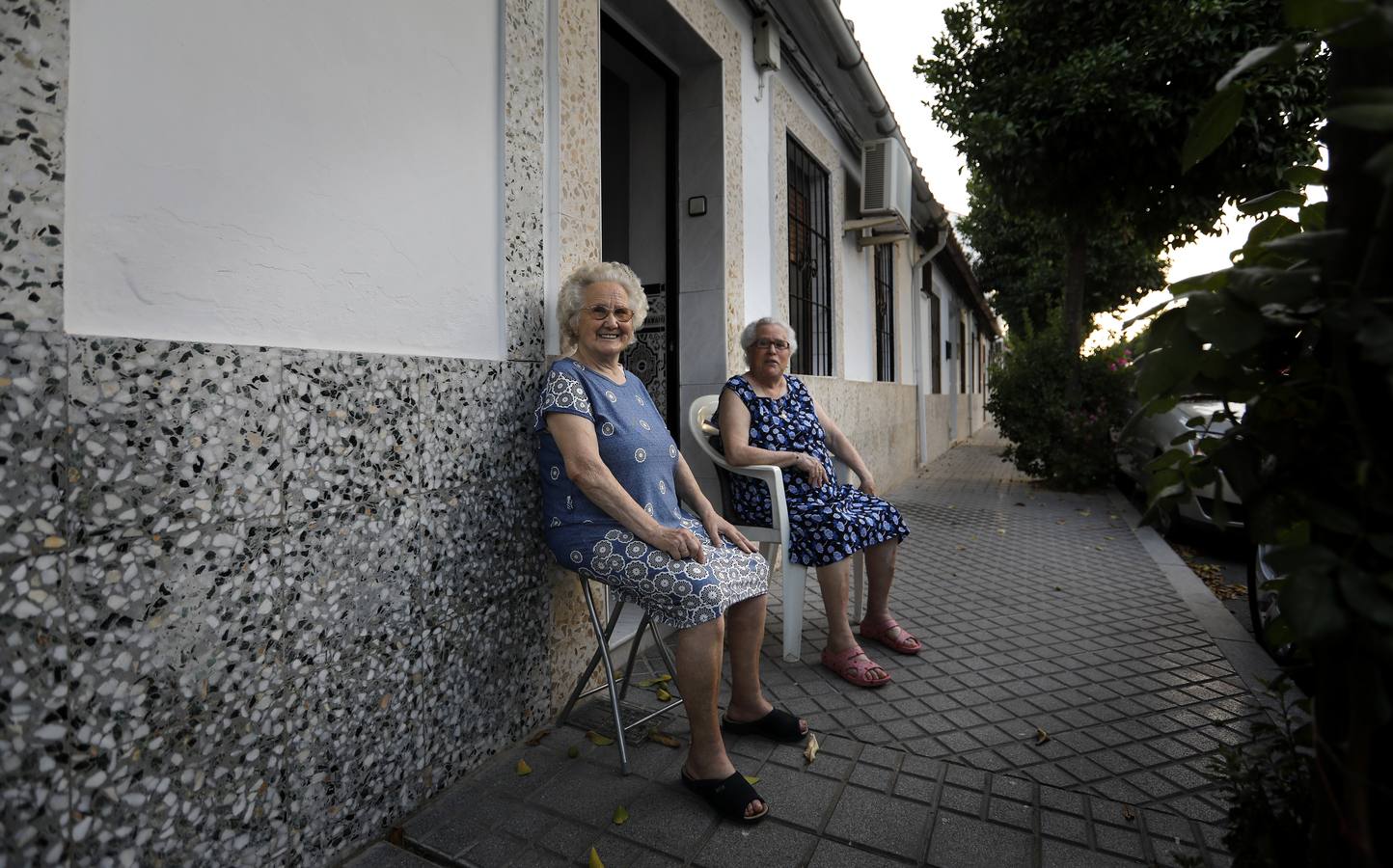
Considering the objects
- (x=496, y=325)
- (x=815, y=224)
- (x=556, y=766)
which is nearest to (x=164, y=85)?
(x=496, y=325)

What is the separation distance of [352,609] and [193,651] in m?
0.38

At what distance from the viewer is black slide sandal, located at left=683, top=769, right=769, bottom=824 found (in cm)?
200

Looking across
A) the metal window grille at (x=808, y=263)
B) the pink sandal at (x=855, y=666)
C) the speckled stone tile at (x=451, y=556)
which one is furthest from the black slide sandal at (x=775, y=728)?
the metal window grille at (x=808, y=263)

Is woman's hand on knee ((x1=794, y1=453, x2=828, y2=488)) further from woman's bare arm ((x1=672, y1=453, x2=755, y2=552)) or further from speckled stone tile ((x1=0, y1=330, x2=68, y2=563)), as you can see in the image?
speckled stone tile ((x1=0, y1=330, x2=68, y2=563))

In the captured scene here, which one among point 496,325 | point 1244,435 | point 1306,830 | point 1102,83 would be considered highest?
point 1102,83

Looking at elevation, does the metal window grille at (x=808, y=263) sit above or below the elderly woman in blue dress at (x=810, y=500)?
above

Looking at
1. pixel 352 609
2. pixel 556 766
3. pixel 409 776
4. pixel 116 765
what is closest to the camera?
pixel 116 765

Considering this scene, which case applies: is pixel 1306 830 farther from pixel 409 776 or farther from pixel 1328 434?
pixel 409 776

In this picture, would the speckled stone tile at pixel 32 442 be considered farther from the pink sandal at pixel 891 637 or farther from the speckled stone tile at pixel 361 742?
the pink sandal at pixel 891 637

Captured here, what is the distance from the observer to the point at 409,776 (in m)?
2.05

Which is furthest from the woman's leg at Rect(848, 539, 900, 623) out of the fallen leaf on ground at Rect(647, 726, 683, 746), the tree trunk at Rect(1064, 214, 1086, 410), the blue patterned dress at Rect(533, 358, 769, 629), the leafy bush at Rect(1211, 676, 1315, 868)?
the tree trunk at Rect(1064, 214, 1086, 410)

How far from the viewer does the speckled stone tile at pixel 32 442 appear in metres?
1.27

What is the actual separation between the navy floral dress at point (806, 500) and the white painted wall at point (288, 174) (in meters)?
1.39

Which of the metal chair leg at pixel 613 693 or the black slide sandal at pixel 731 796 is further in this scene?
the metal chair leg at pixel 613 693
